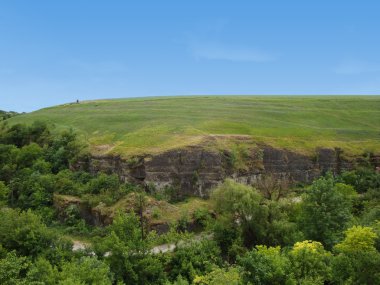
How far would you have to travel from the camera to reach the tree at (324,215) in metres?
42.7

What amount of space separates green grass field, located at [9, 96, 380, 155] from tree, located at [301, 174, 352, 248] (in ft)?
79.9

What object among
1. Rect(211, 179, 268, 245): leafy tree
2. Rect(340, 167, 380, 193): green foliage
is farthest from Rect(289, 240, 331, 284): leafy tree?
Rect(340, 167, 380, 193): green foliage

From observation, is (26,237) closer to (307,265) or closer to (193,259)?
(193,259)

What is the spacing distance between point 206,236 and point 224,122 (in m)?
32.8

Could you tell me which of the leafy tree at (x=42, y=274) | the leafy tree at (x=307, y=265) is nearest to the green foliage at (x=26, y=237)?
the leafy tree at (x=42, y=274)

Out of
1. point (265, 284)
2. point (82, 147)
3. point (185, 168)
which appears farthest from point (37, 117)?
point (265, 284)

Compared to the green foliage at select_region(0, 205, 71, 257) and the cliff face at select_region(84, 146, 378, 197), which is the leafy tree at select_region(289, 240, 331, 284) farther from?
the cliff face at select_region(84, 146, 378, 197)

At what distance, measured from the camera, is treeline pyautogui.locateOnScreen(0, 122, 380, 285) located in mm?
31453

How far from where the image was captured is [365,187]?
6156cm

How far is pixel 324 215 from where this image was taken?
4269 centimetres

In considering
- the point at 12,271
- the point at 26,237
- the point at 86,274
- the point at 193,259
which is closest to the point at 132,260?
the point at 193,259

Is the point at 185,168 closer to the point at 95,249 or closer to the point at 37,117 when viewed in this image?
the point at 95,249

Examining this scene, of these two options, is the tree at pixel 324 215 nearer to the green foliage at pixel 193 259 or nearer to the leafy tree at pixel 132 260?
the green foliage at pixel 193 259

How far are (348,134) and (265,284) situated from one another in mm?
54964
